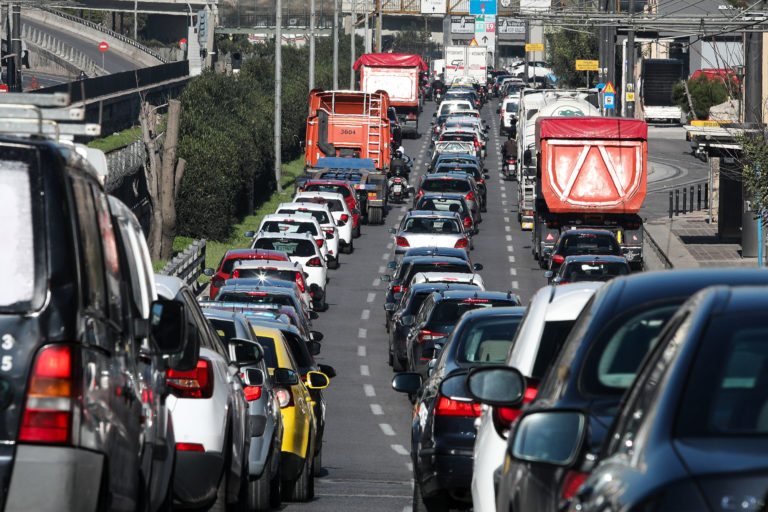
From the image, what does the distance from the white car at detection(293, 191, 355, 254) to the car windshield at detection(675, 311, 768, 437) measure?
3776 centimetres

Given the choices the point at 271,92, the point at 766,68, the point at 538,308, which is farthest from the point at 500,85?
the point at 538,308

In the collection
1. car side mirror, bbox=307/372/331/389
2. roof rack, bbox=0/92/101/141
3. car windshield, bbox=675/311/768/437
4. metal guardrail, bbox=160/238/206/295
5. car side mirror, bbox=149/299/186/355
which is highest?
roof rack, bbox=0/92/101/141

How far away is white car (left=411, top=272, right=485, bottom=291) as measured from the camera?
89.2ft

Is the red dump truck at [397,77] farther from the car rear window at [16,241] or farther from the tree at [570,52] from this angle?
the car rear window at [16,241]

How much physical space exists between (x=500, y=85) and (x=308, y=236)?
81949 mm

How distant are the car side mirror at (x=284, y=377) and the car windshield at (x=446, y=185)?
3466cm

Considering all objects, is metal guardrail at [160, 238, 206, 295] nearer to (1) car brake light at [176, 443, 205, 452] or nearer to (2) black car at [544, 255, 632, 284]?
(2) black car at [544, 255, 632, 284]

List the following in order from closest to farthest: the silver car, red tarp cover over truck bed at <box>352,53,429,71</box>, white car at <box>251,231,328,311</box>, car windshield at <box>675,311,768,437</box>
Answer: car windshield at <box>675,311,768,437</box> → white car at <box>251,231,328,311</box> → the silver car → red tarp cover over truck bed at <box>352,53,429,71</box>

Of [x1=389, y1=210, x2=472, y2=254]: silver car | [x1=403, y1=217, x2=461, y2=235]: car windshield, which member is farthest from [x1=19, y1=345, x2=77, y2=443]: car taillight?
[x1=403, y1=217, x2=461, y2=235]: car windshield

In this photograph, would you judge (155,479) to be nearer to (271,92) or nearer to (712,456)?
(712,456)

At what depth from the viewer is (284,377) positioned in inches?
513

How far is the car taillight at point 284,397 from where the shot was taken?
13.3 m

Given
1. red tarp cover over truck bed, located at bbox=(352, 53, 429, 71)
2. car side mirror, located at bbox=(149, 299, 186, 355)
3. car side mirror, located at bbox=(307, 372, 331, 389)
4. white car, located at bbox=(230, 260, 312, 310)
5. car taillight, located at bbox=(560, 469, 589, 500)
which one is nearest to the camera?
car taillight, located at bbox=(560, 469, 589, 500)

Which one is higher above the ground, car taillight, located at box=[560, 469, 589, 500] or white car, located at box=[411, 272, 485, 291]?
car taillight, located at box=[560, 469, 589, 500]
